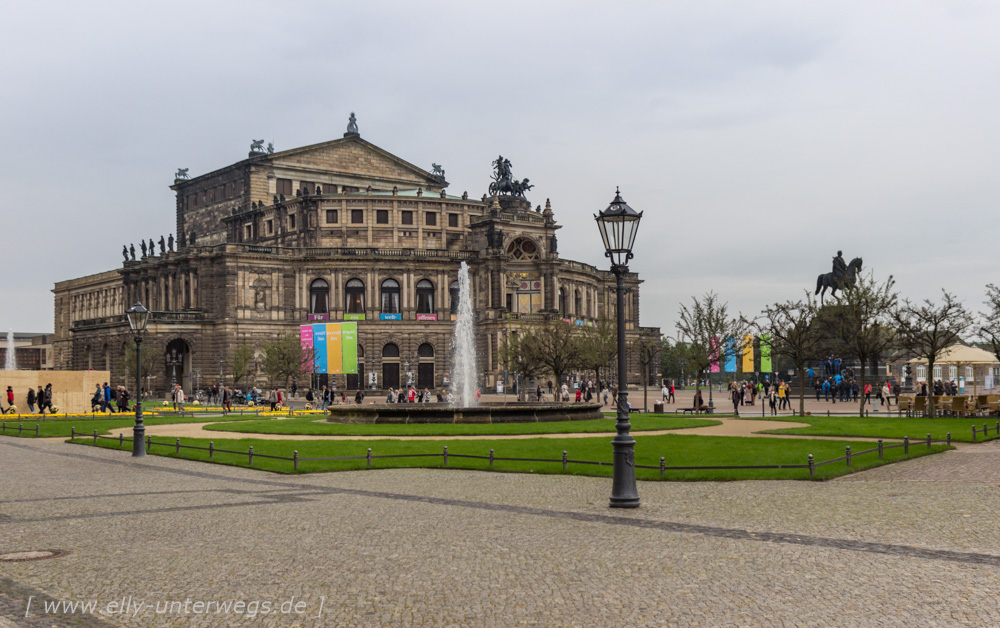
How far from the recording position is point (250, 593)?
420 inches

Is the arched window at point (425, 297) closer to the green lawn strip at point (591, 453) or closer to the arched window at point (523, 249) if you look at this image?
the arched window at point (523, 249)

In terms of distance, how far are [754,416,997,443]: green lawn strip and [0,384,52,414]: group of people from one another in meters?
40.0

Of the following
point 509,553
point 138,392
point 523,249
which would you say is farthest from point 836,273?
point 509,553

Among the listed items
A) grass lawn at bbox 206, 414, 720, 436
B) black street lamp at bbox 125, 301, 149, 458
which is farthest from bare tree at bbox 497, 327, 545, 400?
black street lamp at bbox 125, 301, 149, 458

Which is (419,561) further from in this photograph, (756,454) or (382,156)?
(382,156)

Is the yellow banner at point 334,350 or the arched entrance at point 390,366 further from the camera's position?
the arched entrance at point 390,366

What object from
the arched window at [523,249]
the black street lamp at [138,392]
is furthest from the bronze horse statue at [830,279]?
the black street lamp at [138,392]

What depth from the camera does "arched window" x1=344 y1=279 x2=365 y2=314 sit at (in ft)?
326

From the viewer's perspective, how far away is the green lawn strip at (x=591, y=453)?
22.6 meters

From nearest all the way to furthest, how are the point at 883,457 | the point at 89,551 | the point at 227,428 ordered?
the point at 89,551 → the point at 883,457 → the point at 227,428

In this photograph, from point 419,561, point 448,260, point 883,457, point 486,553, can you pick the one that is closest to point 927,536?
point 486,553

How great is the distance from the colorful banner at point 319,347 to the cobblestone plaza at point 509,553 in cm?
6625

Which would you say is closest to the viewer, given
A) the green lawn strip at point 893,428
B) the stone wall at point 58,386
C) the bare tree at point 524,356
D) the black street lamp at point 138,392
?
the black street lamp at point 138,392

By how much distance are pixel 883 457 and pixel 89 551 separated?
18913mm
